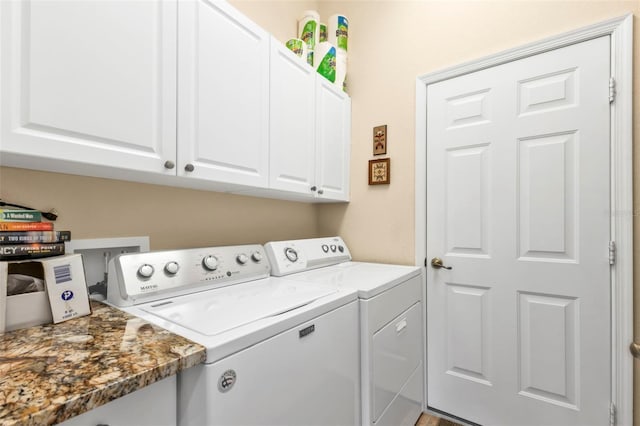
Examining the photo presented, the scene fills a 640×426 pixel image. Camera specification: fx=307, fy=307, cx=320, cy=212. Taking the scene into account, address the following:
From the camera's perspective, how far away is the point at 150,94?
1.06 m

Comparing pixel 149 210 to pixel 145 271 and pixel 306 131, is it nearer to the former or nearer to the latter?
pixel 145 271

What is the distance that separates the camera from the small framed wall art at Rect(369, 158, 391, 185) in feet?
6.72

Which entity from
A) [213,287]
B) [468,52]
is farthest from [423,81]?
[213,287]

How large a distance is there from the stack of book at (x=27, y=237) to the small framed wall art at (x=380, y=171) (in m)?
1.65

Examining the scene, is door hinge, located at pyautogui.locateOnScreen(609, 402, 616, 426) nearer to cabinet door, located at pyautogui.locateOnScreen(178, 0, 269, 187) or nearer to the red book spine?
cabinet door, located at pyautogui.locateOnScreen(178, 0, 269, 187)

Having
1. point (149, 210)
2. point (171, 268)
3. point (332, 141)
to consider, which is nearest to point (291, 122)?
point (332, 141)

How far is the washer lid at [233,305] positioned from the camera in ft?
2.92

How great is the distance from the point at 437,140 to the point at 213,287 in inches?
59.6

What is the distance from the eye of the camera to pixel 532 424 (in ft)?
5.30

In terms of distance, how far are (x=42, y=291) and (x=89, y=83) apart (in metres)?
0.62

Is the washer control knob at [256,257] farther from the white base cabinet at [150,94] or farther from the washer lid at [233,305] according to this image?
the white base cabinet at [150,94]

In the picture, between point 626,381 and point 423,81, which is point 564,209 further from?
point 423,81

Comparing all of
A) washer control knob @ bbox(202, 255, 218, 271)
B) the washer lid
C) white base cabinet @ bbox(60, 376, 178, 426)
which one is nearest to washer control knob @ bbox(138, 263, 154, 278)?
the washer lid

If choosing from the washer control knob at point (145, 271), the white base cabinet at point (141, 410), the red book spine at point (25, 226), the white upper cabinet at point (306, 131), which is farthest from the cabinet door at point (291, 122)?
the white base cabinet at point (141, 410)
